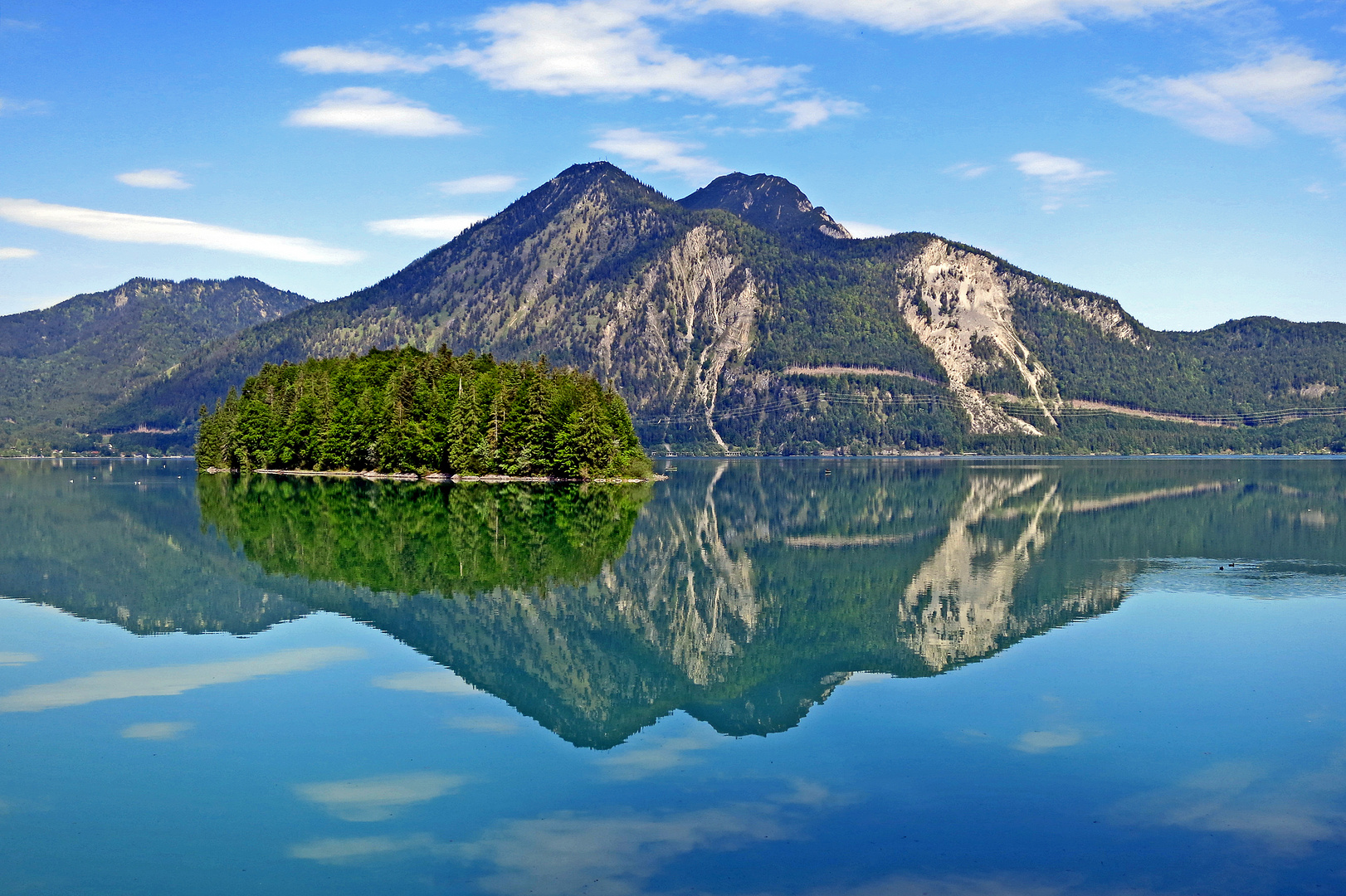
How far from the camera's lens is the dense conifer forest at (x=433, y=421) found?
12688cm

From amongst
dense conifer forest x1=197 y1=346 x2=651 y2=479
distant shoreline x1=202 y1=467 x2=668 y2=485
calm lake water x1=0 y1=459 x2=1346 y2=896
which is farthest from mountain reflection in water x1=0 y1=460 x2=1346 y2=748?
dense conifer forest x1=197 y1=346 x2=651 y2=479

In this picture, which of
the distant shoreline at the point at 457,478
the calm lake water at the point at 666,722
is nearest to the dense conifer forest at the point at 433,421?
the distant shoreline at the point at 457,478

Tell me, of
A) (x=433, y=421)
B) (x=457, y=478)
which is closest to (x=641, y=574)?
(x=457, y=478)

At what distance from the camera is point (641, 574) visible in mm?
51938

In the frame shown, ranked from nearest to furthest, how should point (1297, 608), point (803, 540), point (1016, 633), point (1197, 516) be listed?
point (1016, 633) < point (1297, 608) < point (803, 540) < point (1197, 516)

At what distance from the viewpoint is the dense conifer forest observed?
127 m

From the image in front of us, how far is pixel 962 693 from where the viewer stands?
96.3ft

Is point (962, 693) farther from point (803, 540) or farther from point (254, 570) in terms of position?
point (803, 540)

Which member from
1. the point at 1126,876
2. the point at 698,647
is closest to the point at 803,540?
the point at 698,647

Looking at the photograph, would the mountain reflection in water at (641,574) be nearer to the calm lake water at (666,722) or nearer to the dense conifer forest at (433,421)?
the calm lake water at (666,722)

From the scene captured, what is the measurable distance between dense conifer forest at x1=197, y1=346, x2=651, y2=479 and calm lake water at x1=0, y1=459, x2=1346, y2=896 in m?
66.4

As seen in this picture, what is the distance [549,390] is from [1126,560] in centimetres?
8029

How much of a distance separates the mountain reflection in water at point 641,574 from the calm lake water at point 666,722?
283 millimetres

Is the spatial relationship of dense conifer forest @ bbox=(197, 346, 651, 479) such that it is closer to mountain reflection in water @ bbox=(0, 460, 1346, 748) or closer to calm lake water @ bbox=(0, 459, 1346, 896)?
mountain reflection in water @ bbox=(0, 460, 1346, 748)
